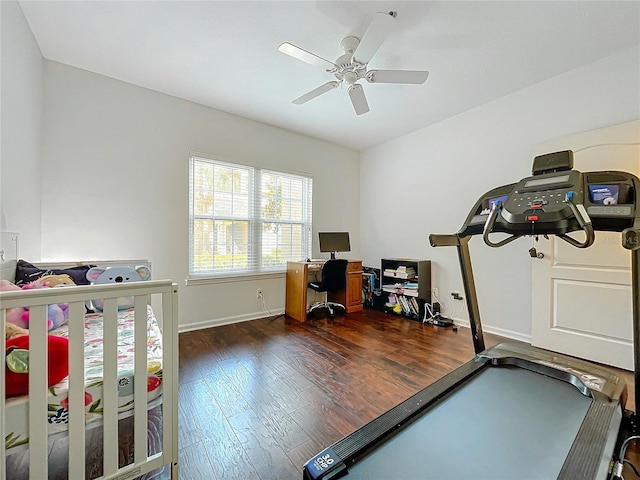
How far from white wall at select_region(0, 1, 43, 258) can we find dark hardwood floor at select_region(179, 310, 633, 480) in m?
1.62

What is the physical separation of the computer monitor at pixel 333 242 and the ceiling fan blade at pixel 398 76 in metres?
2.28

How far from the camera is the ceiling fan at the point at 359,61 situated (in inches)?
71.0

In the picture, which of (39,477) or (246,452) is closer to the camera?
(39,477)

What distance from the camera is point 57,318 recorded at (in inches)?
64.2

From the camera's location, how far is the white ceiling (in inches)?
76.2

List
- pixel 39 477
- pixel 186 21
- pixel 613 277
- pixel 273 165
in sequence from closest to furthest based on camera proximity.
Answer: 1. pixel 39 477
2. pixel 186 21
3. pixel 613 277
4. pixel 273 165

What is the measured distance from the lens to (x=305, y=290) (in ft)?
12.0

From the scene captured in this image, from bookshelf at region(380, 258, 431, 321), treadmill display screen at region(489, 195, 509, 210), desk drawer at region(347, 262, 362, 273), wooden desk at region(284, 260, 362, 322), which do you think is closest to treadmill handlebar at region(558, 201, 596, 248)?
treadmill display screen at region(489, 195, 509, 210)

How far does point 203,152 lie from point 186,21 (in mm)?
1469

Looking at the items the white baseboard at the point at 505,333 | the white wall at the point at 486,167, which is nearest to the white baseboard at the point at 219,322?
the white wall at the point at 486,167

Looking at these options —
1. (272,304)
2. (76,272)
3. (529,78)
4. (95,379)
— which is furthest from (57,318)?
(529,78)

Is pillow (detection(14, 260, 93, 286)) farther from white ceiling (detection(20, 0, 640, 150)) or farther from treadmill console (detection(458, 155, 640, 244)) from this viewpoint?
treadmill console (detection(458, 155, 640, 244))

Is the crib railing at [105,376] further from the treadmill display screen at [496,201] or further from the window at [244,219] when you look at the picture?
the window at [244,219]

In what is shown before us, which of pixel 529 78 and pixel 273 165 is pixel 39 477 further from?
pixel 529 78
